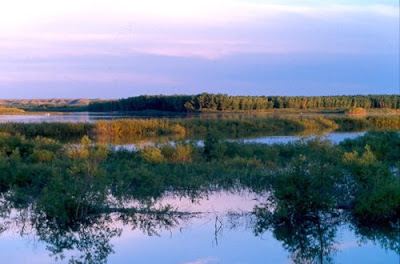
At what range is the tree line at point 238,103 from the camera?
66688 millimetres

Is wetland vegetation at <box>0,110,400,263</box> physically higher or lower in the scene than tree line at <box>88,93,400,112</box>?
lower

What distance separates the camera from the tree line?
66688 mm

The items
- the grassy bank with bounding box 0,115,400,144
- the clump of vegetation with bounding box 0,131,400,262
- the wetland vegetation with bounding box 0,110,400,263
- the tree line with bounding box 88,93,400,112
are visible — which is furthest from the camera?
the tree line with bounding box 88,93,400,112

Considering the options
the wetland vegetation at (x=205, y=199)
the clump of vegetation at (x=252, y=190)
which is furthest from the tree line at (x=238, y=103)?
the clump of vegetation at (x=252, y=190)

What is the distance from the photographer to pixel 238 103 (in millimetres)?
67875

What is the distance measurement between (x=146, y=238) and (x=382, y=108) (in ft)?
217

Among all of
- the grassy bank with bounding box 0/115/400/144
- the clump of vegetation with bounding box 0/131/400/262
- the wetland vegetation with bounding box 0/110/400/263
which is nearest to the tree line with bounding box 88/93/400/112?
the grassy bank with bounding box 0/115/400/144

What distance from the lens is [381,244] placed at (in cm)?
970

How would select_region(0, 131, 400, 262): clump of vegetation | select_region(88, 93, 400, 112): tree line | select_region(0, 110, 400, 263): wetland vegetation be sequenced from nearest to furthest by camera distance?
select_region(0, 110, 400, 263): wetland vegetation < select_region(0, 131, 400, 262): clump of vegetation < select_region(88, 93, 400, 112): tree line

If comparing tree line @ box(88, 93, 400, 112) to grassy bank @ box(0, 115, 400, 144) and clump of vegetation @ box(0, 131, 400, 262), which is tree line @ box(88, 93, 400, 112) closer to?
grassy bank @ box(0, 115, 400, 144)

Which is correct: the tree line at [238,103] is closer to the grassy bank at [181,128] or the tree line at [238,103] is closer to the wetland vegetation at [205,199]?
the grassy bank at [181,128]

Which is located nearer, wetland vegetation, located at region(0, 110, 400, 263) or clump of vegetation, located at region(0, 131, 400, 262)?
wetland vegetation, located at region(0, 110, 400, 263)

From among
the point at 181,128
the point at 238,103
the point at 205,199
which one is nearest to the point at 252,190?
the point at 205,199

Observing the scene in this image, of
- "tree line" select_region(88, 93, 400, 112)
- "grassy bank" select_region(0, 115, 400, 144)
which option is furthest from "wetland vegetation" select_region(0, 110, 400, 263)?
"tree line" select_region(88, 93, 400, 112)
